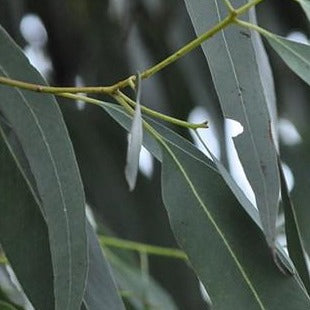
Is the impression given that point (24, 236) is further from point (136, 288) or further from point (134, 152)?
point (136, 288)

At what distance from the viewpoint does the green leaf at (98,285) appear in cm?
93

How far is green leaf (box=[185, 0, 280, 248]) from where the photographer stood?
794mm

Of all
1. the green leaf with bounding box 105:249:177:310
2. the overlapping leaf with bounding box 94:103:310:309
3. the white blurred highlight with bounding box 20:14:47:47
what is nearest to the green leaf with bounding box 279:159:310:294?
the overlapping leaf with bounding box 94:103:310:309

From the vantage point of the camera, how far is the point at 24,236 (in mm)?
940

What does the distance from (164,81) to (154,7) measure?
155 millimetres

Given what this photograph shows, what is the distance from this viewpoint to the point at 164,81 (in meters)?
2.06

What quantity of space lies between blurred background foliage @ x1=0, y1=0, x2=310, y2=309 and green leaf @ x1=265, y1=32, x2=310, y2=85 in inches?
36.2

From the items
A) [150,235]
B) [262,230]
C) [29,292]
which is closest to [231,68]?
[262,230]

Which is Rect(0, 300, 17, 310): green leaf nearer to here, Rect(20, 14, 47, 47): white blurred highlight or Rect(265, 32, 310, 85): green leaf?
Rect(265, 32, 310, 85): green leaf

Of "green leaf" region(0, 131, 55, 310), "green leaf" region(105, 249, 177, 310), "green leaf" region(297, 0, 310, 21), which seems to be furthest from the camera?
"green leaf" region(105, 249, 177, 310)

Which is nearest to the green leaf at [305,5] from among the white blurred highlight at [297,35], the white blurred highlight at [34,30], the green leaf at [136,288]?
the green leaf at [136,288]

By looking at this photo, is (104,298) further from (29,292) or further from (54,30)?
(54,30)

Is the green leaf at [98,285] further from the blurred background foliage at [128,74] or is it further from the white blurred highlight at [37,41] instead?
the white blurred highlight at [37,41]

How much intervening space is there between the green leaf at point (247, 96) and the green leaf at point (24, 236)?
197 mm
